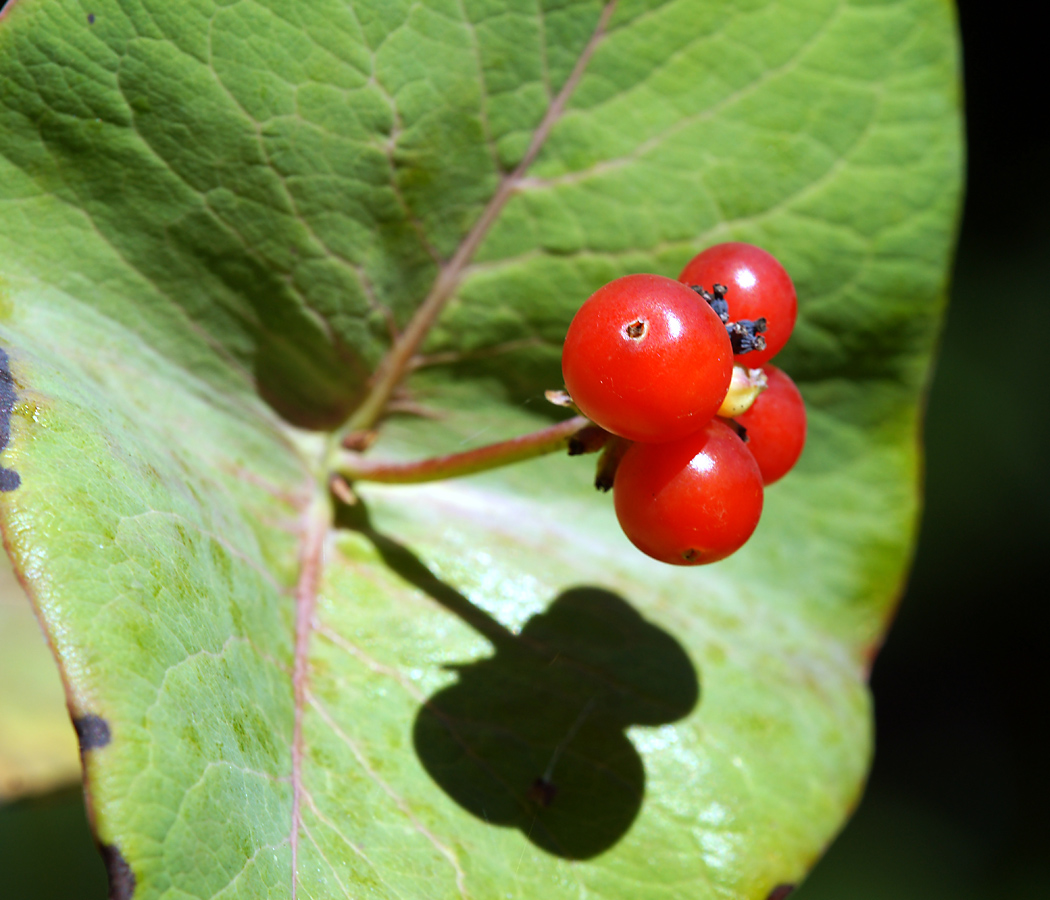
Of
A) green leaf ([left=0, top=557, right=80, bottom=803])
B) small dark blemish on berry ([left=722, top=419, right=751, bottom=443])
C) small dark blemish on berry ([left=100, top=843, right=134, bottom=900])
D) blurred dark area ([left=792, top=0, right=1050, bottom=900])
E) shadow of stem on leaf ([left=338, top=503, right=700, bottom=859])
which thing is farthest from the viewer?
blurred dark area ([left=792, top=0, right=1050, bottom=900])

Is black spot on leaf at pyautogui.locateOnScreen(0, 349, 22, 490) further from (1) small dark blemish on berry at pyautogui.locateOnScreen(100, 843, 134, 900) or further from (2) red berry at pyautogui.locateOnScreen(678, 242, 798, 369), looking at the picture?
(2) red berry at pyautogui.locateOnScreen(678, 242, 798, 369)

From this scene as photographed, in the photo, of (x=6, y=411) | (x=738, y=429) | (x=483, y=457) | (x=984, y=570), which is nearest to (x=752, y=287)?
(x=738, y=429)

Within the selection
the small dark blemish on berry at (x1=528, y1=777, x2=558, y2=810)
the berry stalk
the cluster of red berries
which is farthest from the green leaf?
the cluster of red berries

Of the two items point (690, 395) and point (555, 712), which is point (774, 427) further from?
point (555, 712)

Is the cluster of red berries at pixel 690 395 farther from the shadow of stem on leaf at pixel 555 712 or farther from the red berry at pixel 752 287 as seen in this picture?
the shadow of stem on leaf at pixel 555 712

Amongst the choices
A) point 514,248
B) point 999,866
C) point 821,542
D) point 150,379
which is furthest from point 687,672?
point 999,866

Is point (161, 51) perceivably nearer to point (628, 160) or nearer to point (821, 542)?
point (628, 160)
